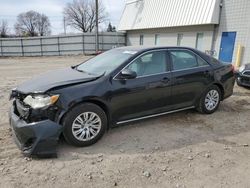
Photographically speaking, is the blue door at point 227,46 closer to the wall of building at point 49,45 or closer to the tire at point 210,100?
the tire at point 210,100

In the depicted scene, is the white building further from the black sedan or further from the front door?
the front door

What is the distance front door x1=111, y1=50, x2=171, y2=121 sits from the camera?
4.10 metres

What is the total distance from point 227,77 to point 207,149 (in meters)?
2.41

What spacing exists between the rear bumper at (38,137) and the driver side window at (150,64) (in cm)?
169

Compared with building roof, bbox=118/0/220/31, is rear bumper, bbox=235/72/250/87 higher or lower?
lower

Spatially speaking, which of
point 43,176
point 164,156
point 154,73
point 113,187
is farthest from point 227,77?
point 43,176

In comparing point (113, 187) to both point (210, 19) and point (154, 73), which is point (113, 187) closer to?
point (154, 73)

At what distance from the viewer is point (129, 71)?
4.07 meters

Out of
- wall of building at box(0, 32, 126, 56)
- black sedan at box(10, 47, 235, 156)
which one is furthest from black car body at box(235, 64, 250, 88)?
wall of building at box(0, 32, 126, 56)

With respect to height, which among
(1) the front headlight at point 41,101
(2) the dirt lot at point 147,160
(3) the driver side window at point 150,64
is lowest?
(2) the dirt lot at point 147,160

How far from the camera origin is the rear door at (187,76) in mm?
4777

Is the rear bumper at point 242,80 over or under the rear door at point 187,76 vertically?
under

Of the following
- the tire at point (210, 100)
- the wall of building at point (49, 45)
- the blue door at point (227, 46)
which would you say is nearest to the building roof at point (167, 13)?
the blue door at point (227, 46)

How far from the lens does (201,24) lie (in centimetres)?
1539
